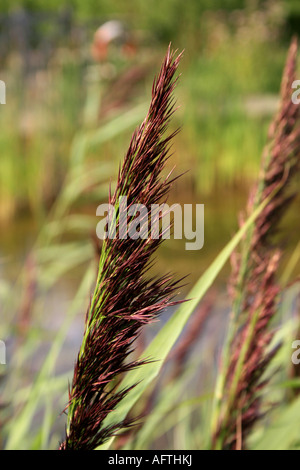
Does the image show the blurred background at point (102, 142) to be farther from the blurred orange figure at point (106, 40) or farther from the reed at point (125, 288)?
the reed at point (125, 288)

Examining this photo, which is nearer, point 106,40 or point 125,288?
point 125,288

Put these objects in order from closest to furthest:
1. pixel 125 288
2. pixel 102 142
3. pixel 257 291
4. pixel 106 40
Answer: pixel 125 288 → pixel 257 291 → pixel 102 142 → pixel 106 40

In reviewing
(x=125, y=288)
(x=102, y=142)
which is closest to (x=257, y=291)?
(x=125, y=288)

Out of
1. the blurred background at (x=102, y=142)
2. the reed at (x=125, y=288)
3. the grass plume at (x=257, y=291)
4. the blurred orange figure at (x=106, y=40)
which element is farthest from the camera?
the blurred orange figure at (x=106, y=40)

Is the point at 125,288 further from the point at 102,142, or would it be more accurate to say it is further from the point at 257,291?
the point at 102,142

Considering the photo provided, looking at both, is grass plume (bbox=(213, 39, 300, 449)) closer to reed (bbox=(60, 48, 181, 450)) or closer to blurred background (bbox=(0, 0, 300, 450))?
reed (bbox=(60, 48, 181, 450))

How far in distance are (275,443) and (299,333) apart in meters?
0.21

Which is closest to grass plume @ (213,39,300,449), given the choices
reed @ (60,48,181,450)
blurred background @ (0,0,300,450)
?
reed @ (60,48,181,450)

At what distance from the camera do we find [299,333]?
3.51 ft

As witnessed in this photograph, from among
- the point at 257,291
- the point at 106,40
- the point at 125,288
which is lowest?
the point at 125,288

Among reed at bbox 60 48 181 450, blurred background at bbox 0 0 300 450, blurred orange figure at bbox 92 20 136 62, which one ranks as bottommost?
reed at bbox 60 48 181 450

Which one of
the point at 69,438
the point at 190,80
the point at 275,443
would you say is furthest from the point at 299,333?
the point at 190,80

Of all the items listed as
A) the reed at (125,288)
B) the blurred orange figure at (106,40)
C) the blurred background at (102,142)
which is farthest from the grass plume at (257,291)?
the blurred orange figure at (106,40)
